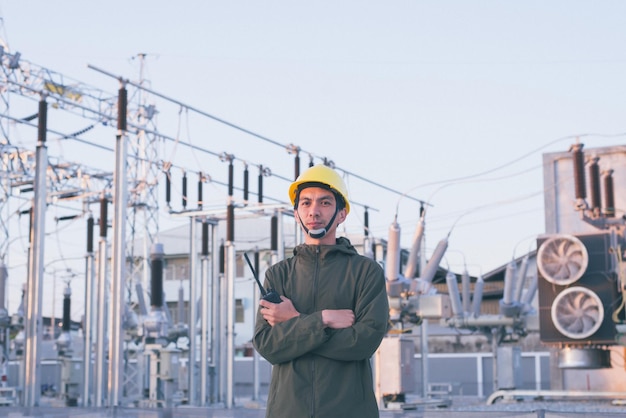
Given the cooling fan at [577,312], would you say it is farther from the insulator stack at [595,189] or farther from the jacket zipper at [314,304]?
the jacket zipper at [314,304]

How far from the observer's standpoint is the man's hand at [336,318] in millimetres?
3385

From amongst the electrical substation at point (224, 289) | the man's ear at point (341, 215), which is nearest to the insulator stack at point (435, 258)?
the electrical substation at point (224, 289)

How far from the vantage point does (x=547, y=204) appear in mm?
24156

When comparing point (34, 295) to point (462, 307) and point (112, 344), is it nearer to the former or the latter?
point (112, 344)

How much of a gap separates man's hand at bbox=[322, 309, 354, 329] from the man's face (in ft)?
1.11

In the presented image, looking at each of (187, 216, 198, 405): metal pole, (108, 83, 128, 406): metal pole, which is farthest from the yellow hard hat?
(187, 216, 198, 405): metal pole

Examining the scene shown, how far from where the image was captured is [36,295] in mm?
13938

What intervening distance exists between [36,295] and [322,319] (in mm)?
11311

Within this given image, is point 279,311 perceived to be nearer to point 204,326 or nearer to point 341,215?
point 341,215

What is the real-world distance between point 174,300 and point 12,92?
25619mm

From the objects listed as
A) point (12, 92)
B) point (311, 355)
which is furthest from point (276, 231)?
point (311, 355)

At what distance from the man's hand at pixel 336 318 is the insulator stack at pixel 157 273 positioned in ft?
48.1

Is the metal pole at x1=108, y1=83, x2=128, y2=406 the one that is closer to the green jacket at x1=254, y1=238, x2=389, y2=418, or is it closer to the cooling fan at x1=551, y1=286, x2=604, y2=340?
the cooling fan at x1=551, y1=286, x2=604, y2=340

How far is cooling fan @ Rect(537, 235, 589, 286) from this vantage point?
16.7m
